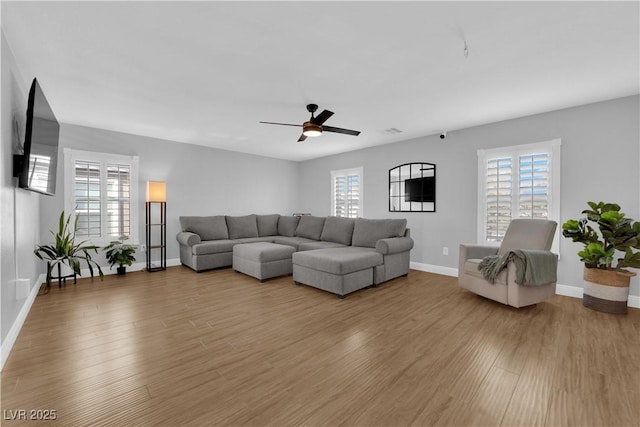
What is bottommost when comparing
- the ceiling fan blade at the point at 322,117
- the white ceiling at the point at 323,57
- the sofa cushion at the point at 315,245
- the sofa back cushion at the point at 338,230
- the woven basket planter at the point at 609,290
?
the woven basket planter at the point at 609,290

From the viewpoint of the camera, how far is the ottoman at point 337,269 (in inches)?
141

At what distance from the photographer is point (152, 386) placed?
1.80 m

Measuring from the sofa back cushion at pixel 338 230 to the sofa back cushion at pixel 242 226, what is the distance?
1.63m

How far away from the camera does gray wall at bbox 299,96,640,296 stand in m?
3.41

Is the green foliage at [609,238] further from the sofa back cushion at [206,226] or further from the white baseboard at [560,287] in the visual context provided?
the sofa back cushion at [206,226]

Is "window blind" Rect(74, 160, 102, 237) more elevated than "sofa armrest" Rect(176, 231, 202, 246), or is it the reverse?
"window blind" Rect(74, 160, 102, 237)

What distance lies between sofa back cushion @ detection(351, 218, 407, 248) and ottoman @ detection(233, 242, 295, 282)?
1167 millimetres

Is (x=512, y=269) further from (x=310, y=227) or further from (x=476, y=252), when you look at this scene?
(x=310, y=227)

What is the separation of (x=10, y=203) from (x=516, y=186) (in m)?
5.68

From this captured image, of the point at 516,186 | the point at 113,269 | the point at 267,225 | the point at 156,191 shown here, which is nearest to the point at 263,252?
the point at 267,225

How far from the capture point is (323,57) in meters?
2.51

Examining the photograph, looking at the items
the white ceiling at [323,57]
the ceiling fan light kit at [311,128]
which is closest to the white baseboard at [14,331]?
the white ceiling at [323,57]

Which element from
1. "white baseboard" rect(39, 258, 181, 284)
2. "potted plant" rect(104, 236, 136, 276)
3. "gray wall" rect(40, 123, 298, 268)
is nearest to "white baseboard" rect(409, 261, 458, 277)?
"gray wall" rect(40, 123, 298, 268)

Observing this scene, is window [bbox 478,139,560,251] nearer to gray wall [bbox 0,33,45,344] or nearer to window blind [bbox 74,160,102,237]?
gray wall [bbox 0,33,45,344]
